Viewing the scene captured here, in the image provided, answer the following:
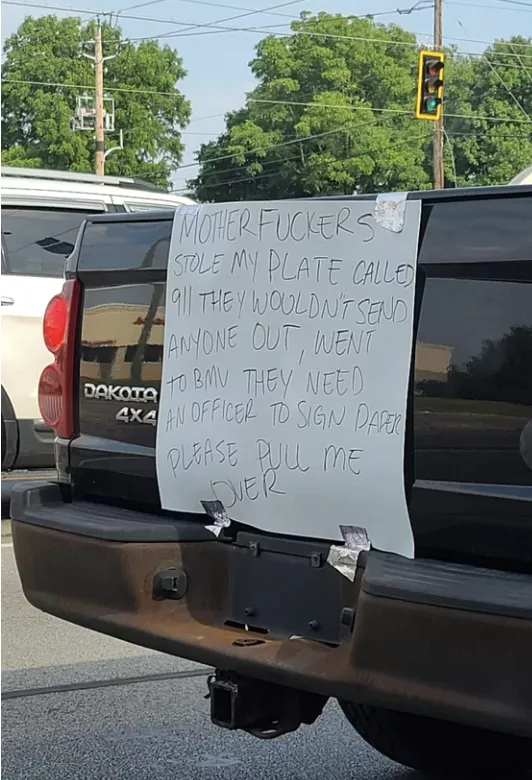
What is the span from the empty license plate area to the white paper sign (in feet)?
0.20

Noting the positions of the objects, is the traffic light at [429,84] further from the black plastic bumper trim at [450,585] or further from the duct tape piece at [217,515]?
the black plastic bumper trim at [450,585]

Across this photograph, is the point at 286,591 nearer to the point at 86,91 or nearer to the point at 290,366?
the point at 290,366

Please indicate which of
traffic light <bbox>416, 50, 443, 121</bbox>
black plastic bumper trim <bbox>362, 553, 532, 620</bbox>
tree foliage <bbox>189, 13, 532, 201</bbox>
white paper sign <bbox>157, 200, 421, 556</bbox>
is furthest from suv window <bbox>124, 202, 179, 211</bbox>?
tree foliage <bbox>189, 13, 532, 201</bbox>

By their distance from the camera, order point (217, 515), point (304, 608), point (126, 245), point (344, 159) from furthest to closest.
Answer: point (344, 159) → point (126, 245) → point (217, 515) → point (304, 608)

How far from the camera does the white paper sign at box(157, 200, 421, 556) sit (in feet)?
8.64

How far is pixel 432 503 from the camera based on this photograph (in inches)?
100

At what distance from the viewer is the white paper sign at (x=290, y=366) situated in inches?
104

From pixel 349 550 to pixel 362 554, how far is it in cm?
5

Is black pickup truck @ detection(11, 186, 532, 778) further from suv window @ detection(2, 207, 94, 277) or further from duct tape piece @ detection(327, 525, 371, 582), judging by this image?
suv window @ detection(2, 207, 94, 277)

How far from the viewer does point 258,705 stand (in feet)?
9.46

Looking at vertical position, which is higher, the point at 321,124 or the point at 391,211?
the point at 321,124

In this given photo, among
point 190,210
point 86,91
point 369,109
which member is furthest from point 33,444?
point 86,91

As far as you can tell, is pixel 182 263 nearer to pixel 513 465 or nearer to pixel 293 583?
pixel 293 583

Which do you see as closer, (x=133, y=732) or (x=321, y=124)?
(x=133, y=732)
